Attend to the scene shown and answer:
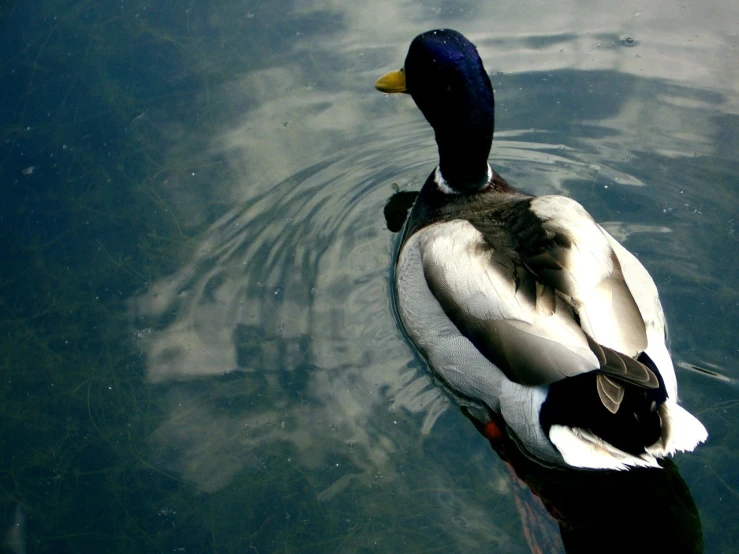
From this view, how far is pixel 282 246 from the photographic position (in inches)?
171

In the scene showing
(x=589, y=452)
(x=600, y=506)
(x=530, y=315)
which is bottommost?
(x=600, y=506)

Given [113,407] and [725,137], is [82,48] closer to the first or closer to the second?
[113,407]

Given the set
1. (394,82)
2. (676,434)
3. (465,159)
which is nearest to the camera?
(676,434)

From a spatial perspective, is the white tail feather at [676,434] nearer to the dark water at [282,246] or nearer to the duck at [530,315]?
the duck at [530,315]

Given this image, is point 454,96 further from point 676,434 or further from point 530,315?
point 676,434

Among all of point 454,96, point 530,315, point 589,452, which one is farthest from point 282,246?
point 589,452

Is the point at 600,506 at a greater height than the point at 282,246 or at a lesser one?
lesser

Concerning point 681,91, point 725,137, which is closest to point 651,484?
point 725,137

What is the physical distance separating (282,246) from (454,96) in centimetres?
119

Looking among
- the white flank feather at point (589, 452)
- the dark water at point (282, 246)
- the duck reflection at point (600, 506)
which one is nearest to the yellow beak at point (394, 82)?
the dark water at point (282, 246)

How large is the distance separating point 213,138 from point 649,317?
2.78m

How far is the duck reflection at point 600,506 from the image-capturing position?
312cm

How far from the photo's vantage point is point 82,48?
18.1ft

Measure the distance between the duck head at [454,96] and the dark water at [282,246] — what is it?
1.88 feet
